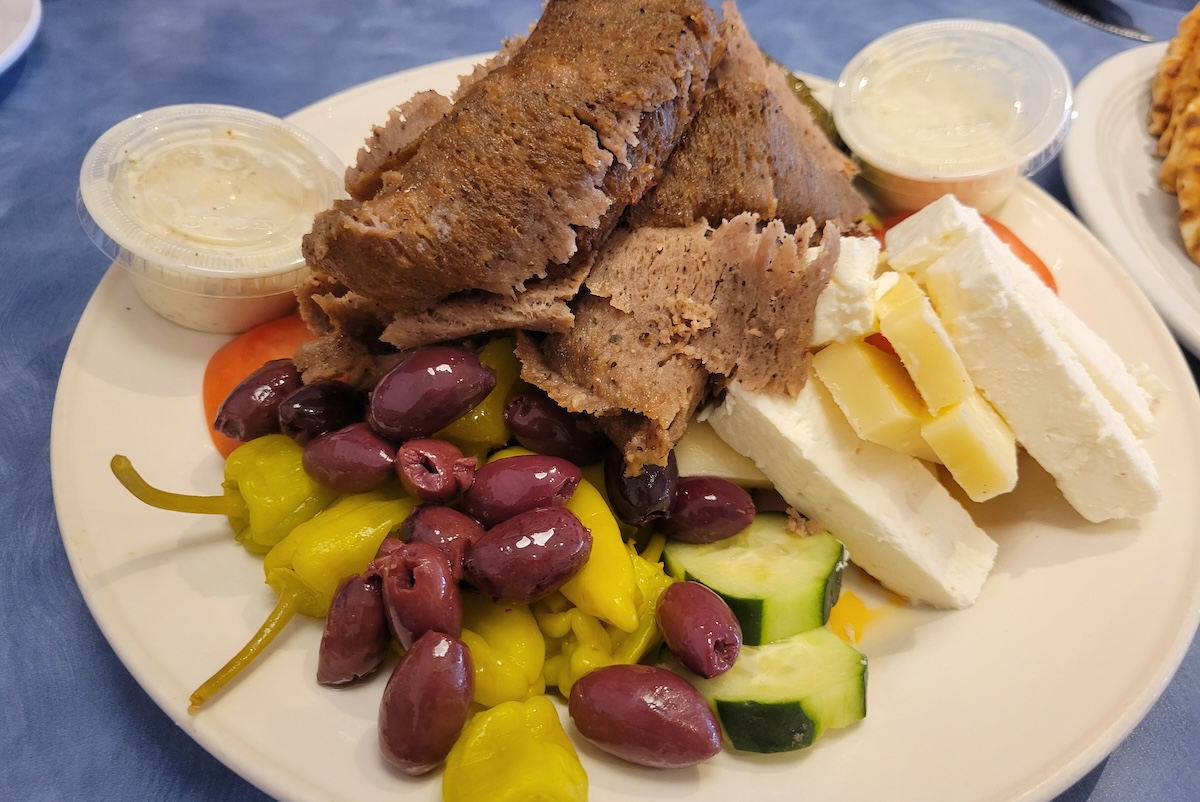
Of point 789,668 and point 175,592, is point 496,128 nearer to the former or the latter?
point 175,592

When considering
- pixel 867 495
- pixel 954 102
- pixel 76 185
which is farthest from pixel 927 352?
→ pixel 76 185

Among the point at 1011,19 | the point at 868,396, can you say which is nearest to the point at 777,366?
the point at 868,396

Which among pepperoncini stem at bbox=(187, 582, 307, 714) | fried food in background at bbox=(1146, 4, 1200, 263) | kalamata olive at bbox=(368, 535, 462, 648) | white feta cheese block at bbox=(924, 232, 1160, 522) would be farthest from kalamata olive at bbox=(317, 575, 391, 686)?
fried food in background at bbox=(1146, 4, 1200, 263)

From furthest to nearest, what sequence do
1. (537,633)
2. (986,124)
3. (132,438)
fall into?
(986,124) < (132,438) < (537,633)

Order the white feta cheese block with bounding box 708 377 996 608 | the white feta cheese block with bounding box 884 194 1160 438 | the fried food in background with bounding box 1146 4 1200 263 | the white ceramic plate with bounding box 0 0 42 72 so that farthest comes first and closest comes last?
the white ceramic plate with bounding box 0 0 42 72 < the fried food in background with bounding box 1146 4 1200 263 < the white feta cheese block with bounding box 884 194 1160 438 < the white feta cheese block with bounding box 708 377 996 608

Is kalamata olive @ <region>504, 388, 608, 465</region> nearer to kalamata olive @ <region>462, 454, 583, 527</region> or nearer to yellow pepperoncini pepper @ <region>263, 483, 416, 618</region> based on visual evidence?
kalamata olive @ <region>462, 454, 583, 527</region>

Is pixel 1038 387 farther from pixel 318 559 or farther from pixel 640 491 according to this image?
pixel 318 559
